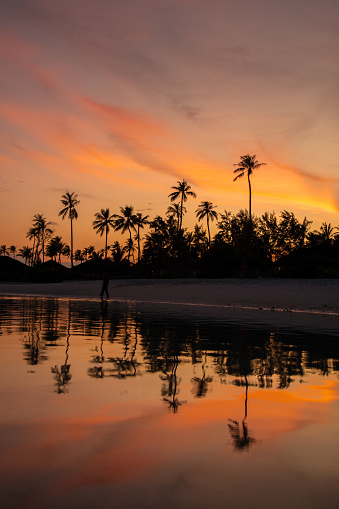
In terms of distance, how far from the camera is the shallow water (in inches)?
139

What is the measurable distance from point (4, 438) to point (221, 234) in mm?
87903

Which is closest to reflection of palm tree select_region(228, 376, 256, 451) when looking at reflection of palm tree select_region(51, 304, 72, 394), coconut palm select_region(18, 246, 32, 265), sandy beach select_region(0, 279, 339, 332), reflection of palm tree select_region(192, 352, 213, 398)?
reflection of palm tree select_region(192, 352, 213, 398)

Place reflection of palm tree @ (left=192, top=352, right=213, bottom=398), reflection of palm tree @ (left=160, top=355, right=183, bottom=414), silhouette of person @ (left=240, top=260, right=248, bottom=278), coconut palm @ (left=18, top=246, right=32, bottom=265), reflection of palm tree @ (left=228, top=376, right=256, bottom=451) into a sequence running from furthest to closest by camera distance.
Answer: coconut palm @ (left=18, top=246, right=32, bottom=265)
silhouette of person @ (left=240, top=260, right=248, bottom=278)
reflection of palm tree @ (left=192, top=352, right=213, bottom=398)
reflection of palm tree @ (left=160, top=355, right=183, bottom=414)
reflection of palm tree @ (left=228, top=376, right=256, bottom=451)

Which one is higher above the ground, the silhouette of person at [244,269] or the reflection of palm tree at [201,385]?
the silhouette of person at [244,269]

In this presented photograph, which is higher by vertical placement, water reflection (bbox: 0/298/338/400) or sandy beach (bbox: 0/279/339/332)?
sandy beach (bbox: 0/279/339/332)

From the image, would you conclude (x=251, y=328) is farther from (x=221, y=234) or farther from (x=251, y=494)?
(x=221, y=234)

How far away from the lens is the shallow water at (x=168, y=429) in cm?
352

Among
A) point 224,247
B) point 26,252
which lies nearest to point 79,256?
point 26,252

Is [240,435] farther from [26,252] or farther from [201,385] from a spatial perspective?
[26,252]

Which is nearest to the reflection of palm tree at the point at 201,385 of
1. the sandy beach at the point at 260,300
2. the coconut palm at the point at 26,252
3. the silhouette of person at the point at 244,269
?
the sandy beach at the point at 260,300

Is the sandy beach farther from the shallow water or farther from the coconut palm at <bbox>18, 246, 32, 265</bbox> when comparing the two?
the coconut palm at <bbox>18, 246, 32, 265</bbox>

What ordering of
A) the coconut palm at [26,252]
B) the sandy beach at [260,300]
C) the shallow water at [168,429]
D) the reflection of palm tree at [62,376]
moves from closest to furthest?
the shallow water at [168,429], the reflection of palm tree at [62,376], the sandy beach at [260,300], the coconut palm at [26,252]

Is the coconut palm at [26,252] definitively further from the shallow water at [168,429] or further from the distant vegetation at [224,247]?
the shallow water at [168,429]

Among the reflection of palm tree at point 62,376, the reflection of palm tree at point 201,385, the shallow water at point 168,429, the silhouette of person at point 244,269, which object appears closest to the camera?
the shallow water at point 168,429
